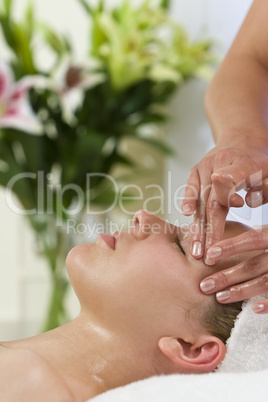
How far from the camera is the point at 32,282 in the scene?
2799mm

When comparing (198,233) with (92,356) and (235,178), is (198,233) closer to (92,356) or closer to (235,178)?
(235,178)

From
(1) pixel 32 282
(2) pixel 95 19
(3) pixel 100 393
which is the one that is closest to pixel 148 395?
(3) pixel 100 393

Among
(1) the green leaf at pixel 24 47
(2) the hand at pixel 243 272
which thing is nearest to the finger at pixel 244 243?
(2) the hand at pixel 243 272

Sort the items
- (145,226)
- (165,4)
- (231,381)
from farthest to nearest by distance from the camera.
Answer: (165,4), (145,226), (231,381)

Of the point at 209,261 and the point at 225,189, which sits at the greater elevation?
the point at 225,189

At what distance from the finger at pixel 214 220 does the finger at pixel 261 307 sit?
103 millimetres

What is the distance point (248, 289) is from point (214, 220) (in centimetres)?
13

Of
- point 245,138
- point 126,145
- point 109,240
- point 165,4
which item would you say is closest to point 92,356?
point 109,240

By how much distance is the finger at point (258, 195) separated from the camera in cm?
102

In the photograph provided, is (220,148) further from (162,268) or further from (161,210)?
(161,210)

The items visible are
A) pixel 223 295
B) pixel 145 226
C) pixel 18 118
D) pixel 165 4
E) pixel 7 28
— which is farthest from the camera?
pixel 165 4

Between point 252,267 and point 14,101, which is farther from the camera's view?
point 14,101

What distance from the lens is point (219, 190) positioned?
3.22 ft

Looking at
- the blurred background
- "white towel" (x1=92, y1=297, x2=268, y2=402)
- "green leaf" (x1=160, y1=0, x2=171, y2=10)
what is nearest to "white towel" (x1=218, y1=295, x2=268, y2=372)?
"white towel" (x1=92, y1=297, x2=268, y2=402)
